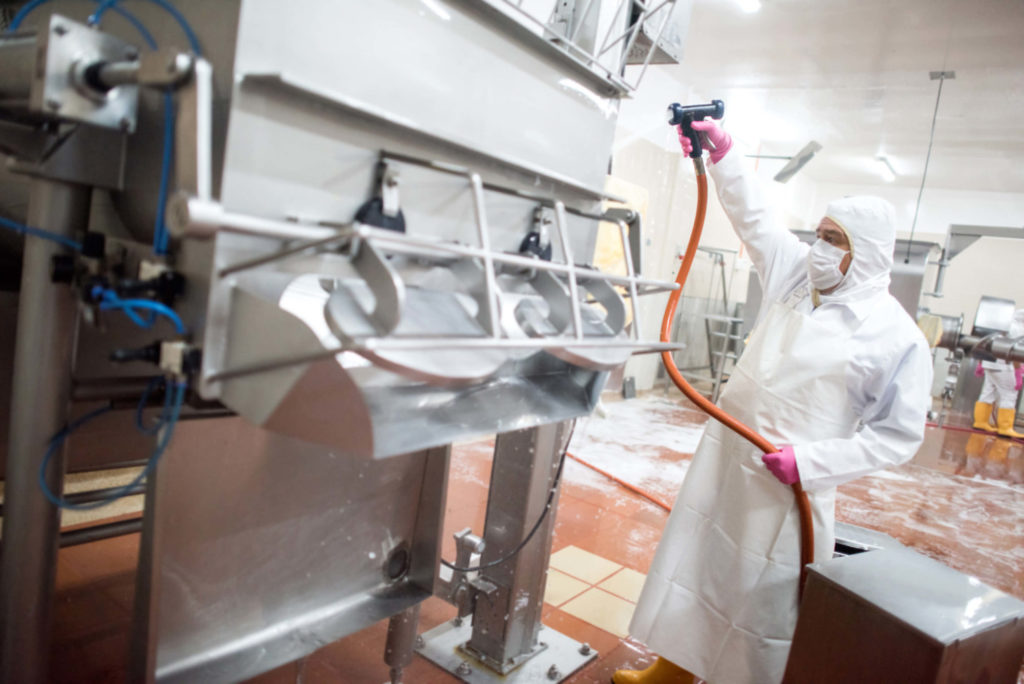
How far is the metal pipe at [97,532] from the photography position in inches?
46.3

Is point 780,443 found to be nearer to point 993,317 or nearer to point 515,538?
point 515,538

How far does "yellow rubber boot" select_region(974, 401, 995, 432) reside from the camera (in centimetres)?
653

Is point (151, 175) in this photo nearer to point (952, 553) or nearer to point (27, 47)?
point (27, 47)

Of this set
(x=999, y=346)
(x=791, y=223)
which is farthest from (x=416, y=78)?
(x=791, y=223)

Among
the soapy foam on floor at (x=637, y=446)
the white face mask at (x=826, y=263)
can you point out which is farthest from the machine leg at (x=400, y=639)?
the soapy foam on floor at (x=637, y=446)

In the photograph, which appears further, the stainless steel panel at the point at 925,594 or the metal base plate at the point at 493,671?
the metal base plate at the point at 493,671

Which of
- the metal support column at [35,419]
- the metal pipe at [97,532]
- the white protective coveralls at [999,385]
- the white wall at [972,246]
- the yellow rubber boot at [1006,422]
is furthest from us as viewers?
the white wall at [972,246]

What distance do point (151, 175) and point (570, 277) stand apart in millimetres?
577

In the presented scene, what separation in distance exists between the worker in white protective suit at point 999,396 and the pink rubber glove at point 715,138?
5896mm

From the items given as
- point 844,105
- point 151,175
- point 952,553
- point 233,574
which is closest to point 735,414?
point 233,574

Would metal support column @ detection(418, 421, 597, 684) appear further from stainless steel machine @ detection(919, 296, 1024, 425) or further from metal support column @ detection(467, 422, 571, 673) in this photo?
stainless steel machine @ detection(919, 296, 1024, 425)

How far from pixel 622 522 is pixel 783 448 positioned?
1.53 metres

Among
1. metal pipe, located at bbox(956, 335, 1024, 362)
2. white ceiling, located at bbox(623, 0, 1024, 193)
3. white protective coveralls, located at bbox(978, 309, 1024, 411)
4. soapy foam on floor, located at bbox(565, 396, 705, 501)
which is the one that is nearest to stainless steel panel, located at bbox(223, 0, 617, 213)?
soapy foam on floor, located at bbox(565, 396, 705, 501)

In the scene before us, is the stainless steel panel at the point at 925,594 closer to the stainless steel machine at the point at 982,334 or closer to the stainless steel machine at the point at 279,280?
the stainless steel machine at the point at 279,280
